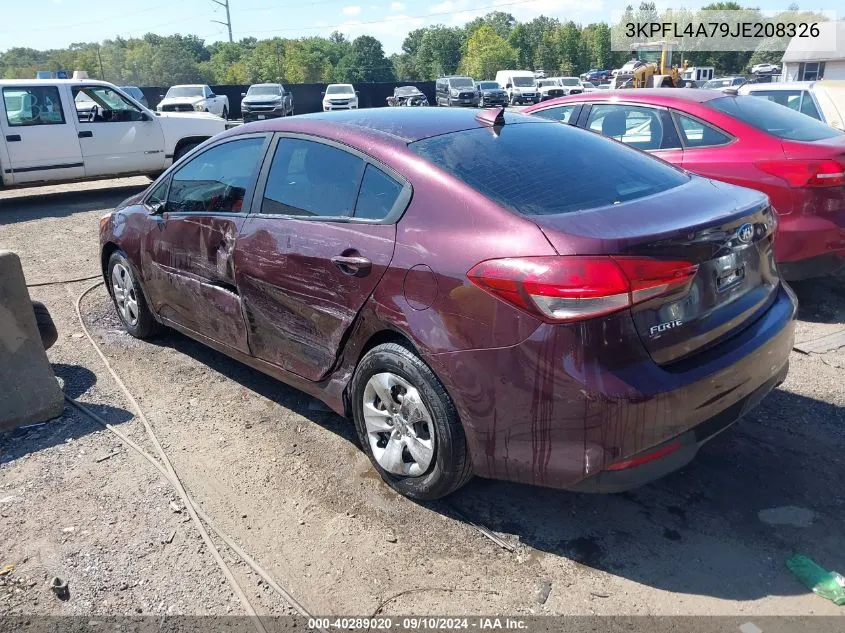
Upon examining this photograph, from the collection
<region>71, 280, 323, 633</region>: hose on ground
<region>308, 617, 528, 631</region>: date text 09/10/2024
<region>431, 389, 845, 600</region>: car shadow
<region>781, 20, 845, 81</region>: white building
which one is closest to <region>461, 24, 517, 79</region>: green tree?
<region>781, 20, 845, 81</region>: white building

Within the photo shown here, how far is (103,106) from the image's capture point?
12.0m

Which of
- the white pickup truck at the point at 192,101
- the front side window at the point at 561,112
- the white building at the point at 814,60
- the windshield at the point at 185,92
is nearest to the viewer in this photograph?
the front side window at the point at 561,112

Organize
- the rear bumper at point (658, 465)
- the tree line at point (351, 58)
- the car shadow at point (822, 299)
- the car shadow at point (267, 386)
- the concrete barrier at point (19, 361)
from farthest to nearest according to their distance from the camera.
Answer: the tree line at point (351, 58) → the car shadow at point (822, 299) → the car shadow at point (267, 386) → the concrete barrier at point (19, 361) → the rear bumper at point (658, 465)

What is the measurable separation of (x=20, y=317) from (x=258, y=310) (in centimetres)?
140

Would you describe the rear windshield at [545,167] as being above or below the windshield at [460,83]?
below

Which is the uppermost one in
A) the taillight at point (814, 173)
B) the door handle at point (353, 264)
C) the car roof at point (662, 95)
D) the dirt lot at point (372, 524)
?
the car roof at point (662, 95)

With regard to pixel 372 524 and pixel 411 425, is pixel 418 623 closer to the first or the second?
pixel 372 524

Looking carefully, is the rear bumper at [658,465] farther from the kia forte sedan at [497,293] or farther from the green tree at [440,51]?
the green tree at [440,51]

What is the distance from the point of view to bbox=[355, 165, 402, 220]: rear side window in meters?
3.25

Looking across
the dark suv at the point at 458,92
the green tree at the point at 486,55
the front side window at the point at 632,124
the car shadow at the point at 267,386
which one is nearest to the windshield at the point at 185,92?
the dark suv at the point at 458,92

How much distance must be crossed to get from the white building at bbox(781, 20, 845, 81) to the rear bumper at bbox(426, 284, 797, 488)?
42.1 meters

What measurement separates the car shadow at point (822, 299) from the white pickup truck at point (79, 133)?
10.2 m

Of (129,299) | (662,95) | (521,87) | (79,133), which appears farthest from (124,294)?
(521,87)

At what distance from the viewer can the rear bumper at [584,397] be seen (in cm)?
257
